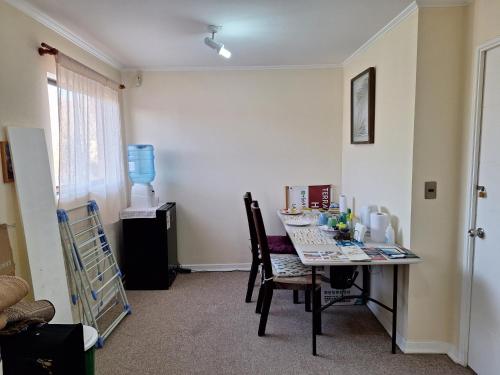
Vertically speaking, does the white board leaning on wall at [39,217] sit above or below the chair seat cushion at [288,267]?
above

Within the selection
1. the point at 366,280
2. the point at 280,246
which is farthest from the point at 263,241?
the point at 366,280

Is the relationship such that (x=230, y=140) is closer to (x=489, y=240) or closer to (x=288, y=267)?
(x=288, y=267)

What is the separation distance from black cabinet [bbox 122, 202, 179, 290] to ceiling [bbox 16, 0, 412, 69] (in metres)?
1.59

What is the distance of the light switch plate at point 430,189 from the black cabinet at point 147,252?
2.39m

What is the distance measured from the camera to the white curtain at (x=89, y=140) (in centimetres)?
256

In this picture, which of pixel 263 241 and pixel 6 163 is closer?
pixel 6 163

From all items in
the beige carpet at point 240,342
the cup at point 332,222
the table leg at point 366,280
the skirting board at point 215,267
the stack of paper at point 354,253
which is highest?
the cup at point 332,222

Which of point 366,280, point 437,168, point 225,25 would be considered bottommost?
point 366,280

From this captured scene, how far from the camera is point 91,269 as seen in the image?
3.03 meters

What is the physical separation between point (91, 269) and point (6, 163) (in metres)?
1.32

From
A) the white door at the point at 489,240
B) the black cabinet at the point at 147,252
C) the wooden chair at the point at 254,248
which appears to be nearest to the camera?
the white door at the point at 489,240

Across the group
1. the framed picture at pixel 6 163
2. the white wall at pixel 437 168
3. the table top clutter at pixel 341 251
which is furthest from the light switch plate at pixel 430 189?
the framed picture at pixel 6 163

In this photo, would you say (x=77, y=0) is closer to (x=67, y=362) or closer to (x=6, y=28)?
(x=6, y=28)

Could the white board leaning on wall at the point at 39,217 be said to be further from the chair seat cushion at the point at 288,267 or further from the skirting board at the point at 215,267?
the skirting board at the point at 215,267
